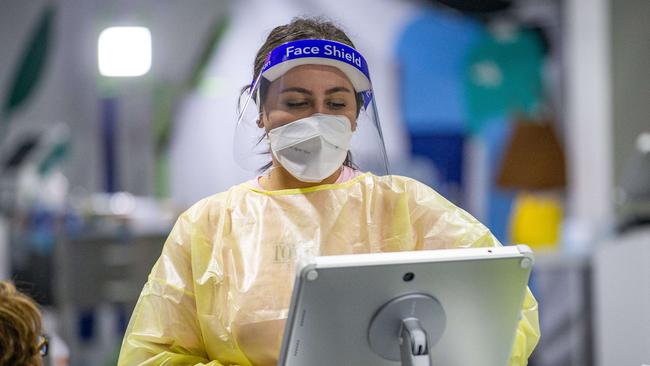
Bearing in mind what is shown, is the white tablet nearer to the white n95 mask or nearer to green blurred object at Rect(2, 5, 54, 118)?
the white n95 mask

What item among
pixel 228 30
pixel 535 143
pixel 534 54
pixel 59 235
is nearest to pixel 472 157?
pixel 535 143

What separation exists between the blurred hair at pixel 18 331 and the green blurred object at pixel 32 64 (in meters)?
4.06

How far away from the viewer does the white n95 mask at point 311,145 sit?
139cm

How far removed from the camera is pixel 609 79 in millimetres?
5266

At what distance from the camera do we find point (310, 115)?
1.40 m

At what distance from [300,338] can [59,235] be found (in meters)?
3.55

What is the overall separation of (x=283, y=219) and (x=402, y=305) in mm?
285

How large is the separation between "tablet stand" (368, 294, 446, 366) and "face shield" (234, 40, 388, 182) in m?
0.29

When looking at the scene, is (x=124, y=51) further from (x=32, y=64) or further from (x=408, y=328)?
(x=408, y=328)

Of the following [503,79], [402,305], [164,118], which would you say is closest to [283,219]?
[402,305]

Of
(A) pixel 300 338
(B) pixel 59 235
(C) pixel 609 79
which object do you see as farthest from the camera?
(C) pixel 609 79

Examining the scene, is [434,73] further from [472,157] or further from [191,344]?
[191,344]

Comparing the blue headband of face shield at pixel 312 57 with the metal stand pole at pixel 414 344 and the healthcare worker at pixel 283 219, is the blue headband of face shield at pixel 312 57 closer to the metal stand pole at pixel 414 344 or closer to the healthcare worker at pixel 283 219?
the healthcare worker at pixel 283 219

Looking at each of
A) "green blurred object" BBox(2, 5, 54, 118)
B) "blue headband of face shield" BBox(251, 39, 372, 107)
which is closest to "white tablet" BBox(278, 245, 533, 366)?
"blue headband of face shield" BBox(251, 39, 372, 107)
